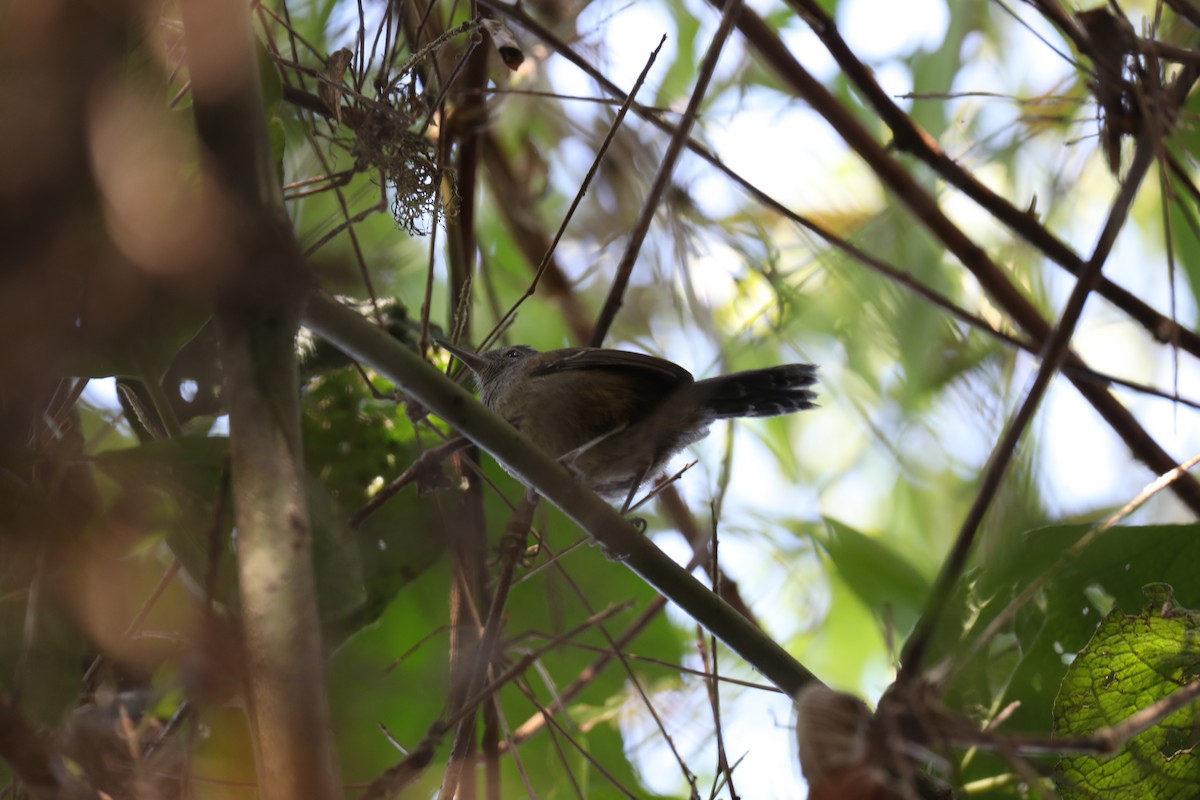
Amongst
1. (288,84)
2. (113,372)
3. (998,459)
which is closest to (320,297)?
(113,372)

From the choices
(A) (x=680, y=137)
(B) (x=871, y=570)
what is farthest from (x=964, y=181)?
(B) (x=871, y=570)

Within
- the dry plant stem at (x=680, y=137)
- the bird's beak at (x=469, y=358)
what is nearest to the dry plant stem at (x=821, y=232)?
the dry plant stem at (x=680, y=137)

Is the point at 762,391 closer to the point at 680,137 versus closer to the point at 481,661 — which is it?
the point at 680,137

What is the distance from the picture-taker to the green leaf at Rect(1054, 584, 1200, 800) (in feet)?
6.70

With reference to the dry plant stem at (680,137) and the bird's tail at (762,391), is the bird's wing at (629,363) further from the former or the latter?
the dry plant stem at (680,137)

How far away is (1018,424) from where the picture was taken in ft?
4.97

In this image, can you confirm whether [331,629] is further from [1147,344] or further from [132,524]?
[1147,344]

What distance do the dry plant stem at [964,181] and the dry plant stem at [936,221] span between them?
13 centimetres

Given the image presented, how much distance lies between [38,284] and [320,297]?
365mm

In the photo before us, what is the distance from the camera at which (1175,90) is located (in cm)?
241

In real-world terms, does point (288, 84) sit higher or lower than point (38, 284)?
higher

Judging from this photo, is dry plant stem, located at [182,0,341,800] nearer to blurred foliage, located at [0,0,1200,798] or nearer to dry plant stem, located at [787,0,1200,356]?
blurred foliage, located at [0,0,1200,798]

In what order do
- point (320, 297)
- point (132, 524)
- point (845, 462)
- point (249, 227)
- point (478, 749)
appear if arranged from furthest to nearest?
point (845, 462) → point (478, 749) → point (132, 524) → point (320, 297) → point (249, 227)

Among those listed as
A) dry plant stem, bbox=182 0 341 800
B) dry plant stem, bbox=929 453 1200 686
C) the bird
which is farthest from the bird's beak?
dry plant stem, bbox=929 453 1200 686
